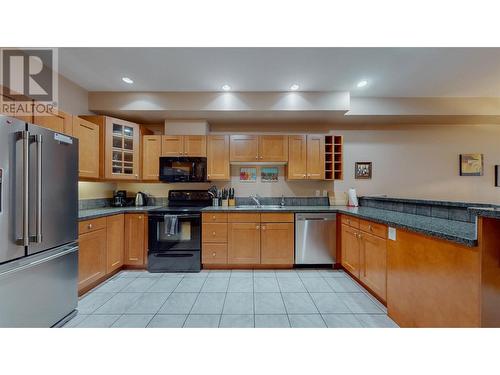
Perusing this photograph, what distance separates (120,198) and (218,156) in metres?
1.79

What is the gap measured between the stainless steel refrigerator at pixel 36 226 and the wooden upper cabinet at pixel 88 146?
0.75 meters

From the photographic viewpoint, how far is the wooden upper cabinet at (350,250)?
254 centimetres

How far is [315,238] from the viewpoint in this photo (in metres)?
3.02

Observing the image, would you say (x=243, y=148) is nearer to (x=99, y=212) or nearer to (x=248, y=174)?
A: (x=248, y=174)

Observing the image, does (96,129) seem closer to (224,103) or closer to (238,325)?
(224,103)

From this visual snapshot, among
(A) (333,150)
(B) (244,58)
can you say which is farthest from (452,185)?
(B) (244,58)

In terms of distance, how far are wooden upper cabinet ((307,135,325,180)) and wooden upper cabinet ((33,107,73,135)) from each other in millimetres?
3257

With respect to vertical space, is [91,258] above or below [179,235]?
below

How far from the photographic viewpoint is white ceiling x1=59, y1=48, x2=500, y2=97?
2.21m

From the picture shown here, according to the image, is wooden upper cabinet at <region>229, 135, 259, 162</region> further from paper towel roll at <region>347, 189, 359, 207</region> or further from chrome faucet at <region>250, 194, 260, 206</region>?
paper towel roll at <region>347, 189, 359, 207</region>

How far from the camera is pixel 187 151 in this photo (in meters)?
3.39

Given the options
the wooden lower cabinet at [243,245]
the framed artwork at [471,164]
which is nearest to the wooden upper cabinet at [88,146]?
the wooden lower cabinet at [243,245]

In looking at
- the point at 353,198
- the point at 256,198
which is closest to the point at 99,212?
the point at 256,198

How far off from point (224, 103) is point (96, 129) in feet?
5.98
